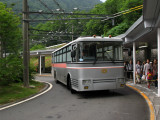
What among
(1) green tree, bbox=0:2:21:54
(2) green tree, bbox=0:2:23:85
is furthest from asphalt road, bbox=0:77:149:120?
(1) green tree, bbox=0:2:21:54

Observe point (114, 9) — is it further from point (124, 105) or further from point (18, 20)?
point (124, 105)

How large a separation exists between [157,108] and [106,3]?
154 feet

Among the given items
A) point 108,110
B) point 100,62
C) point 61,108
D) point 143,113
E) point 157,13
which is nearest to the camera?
point 143,113

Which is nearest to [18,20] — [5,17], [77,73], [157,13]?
[5,17]

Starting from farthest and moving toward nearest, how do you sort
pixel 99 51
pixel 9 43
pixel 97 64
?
1. pixel 9 43
2. pixel 99 51
3. pixel 97 64

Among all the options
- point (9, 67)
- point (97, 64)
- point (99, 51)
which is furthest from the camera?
point (9, 67)

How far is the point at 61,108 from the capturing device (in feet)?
27.2

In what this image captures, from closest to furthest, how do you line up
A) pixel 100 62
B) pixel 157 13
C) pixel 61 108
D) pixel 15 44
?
pixel 61 108, pixel 157 13, pixel 100 62, pixel 15 44

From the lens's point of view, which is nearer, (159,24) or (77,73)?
(159,24)

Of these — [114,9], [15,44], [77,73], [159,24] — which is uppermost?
[114,9]

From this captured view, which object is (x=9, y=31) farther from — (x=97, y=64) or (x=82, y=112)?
(x=82, y=112)

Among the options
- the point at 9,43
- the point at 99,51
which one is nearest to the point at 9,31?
the point at 9,43

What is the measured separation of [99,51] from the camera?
34.1ft

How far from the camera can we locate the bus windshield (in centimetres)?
1033
